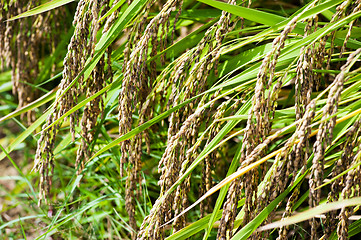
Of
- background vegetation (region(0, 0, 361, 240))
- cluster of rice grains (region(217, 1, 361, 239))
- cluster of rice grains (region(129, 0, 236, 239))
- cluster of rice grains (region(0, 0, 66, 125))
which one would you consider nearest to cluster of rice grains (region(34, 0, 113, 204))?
background vegetation (region(0, 0, 361, 240))

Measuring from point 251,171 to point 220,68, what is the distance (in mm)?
608

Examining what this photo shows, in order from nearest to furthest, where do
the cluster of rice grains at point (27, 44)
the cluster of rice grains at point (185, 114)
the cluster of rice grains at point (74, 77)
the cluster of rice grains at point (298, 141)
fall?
the cluster of rice grains at point (298, 141) → the cluster of rice grains at point (185, 114) → the cluster of rice grains at point (74, 77) → the cluster of rice grains at point (27, 44)

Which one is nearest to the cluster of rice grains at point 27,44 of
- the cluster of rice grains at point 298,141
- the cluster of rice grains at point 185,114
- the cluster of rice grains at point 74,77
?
the cluster of rice grains at point 74,77

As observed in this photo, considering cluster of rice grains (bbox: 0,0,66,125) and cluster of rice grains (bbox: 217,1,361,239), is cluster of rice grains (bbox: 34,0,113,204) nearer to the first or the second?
cluster of rice grains (bbox: 217,1,361,239)

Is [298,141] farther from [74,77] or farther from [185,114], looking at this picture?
[74,77]

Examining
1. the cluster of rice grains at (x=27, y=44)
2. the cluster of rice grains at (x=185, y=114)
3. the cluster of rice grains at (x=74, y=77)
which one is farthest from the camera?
the cluster of rice grains at (x=27, y=44)

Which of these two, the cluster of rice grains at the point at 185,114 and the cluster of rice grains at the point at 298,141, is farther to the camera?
the cluster of rice grains at the point at 185,114

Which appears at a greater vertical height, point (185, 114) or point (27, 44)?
point (27, 44)

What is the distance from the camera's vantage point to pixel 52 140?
1.41 metres

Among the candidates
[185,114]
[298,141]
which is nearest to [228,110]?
[185,114]

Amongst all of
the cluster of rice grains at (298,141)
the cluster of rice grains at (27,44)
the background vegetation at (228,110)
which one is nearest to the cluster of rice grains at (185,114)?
the background vegetation at (228,110)

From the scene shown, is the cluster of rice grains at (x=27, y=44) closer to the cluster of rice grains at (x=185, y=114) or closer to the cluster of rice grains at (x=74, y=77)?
the cluster of rice grains at (x=74, y=77)

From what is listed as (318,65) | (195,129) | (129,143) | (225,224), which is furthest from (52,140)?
(318,65)

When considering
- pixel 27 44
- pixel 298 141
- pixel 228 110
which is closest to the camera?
pixel 298 141
